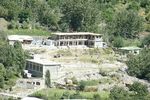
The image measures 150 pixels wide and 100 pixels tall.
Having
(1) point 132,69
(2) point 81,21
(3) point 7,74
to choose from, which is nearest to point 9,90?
(3) point 7,74

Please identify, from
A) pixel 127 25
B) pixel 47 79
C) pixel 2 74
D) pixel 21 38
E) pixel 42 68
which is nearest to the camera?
pixel 2 74

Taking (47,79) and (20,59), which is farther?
(20,59)

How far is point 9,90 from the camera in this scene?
4356 centimetres

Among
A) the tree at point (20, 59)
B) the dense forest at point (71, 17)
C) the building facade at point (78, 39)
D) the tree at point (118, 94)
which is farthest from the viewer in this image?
the dense forest at point (71, 17)

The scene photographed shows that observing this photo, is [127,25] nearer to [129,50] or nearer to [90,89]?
[129,50]

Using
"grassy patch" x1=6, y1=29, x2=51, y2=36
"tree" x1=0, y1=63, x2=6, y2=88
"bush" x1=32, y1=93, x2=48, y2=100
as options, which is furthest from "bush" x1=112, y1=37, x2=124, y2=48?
"bush" x1=32, y1=93, x2=48, y2=100

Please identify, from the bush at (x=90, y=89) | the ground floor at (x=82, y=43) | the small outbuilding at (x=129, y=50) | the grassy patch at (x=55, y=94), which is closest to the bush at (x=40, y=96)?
the grassy patch at (x=55, y=94)

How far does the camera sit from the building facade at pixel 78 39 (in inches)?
2112

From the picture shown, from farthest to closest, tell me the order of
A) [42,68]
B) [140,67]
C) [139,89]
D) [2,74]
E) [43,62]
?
[140,67]
[43,62]
[42,68]
[2,74]
[139,89]

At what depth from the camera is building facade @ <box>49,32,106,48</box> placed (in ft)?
176

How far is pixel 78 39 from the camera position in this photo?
5409cm

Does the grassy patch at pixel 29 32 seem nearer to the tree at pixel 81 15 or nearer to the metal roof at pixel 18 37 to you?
the metal roof at pixel 18 37

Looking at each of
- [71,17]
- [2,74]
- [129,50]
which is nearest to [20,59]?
[2,74]

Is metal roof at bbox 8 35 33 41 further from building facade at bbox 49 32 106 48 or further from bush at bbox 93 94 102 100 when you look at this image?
bush at bbox 93 94 102 100
